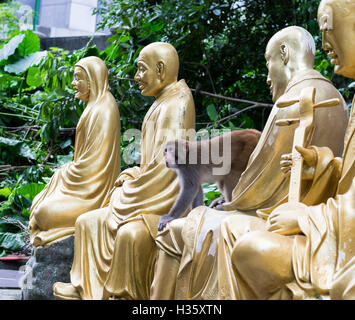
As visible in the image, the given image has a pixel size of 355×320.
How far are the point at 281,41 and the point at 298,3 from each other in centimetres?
430

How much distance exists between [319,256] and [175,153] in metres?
1.49

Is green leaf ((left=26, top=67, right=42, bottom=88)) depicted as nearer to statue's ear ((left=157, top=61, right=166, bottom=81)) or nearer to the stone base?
the stone base

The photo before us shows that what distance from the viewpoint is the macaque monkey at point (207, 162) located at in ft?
13.0

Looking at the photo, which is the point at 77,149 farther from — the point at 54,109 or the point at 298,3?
the point at 298,3

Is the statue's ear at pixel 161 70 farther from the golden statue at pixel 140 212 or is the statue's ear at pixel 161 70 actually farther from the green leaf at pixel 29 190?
the green leaf at pixel 29 190

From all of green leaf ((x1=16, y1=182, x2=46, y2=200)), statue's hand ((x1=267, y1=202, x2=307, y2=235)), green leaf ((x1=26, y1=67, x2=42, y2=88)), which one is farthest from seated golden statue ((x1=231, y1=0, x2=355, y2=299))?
green leaf ((x1=26, y1=67, x2=42, y2=88))

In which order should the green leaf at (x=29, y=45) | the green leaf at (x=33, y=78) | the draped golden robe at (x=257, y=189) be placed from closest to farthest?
the draped golden robe at (x=257, y=189)
the green leaf at (x=33, y=78)
the green leaf at (x=29, y=45)

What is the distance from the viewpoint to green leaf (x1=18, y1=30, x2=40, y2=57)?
10758mm

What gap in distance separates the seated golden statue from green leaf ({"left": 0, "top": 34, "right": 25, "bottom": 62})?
836 cm

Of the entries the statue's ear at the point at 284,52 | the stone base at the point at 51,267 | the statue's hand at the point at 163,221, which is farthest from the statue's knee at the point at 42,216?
the statue's ear at the point at 284,52

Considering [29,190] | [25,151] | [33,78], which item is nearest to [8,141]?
[25,151]

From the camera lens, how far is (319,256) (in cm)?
276

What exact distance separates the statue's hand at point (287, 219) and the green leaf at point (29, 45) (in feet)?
27.9

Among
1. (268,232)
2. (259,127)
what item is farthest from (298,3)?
(268,232)
